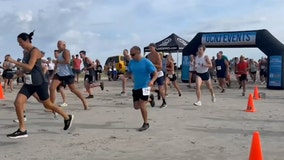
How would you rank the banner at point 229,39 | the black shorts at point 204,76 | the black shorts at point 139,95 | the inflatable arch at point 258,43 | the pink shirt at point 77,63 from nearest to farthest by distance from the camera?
1. the black shorts at point 139,95
2. the black shorts at point 204,76
3. the inflatable arch at point 258,43
4. the banner at point 229,39
5. the pink shirt at point 77,63

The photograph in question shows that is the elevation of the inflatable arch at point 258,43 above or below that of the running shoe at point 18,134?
above

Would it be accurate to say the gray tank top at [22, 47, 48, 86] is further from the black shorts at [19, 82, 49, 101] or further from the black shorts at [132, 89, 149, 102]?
the black shorts at [132, 89, 149, 102]

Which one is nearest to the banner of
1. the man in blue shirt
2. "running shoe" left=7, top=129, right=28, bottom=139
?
the man in blue shirt

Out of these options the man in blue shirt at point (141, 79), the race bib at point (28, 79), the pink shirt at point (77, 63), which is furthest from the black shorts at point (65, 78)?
the pink shirt at point (77, 63)

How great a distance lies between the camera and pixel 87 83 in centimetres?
1344

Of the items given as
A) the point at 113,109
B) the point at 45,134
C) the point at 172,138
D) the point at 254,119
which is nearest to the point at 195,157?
the point at 172,138

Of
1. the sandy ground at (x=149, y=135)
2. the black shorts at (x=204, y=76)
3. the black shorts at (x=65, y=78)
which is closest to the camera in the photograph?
the sandy ground at (x=149, y=135)

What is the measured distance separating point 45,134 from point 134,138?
1632 mm

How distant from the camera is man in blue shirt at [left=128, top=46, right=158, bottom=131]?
25.0 ft

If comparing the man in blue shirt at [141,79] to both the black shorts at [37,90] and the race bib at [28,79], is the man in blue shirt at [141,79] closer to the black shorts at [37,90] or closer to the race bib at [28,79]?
the black shorts at [37,90]

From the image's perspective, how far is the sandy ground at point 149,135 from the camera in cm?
572

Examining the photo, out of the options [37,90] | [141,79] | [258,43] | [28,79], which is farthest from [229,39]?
[28,79]

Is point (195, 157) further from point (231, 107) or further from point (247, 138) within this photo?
point (231, 107)

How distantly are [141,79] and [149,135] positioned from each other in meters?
1.18
